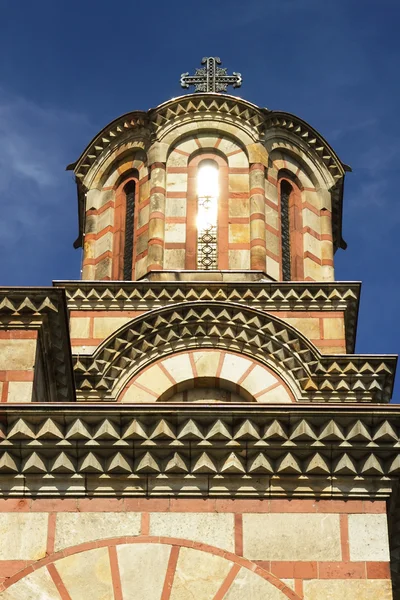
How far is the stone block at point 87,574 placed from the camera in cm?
1258

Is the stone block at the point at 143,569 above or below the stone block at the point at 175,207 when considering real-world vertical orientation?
below

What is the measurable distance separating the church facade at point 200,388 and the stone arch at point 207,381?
30 mm

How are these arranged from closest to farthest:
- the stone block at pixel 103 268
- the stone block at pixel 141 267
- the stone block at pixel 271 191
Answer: the stone block at pixel 141 267 → the stone block at pixel 103 268 → the stone block at pixel 271 191

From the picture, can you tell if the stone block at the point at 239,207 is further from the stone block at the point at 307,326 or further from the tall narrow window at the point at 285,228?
the stone block at the point at 307,326

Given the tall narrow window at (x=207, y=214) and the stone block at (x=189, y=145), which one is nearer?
the tall narrow window at (x=207, y=214)

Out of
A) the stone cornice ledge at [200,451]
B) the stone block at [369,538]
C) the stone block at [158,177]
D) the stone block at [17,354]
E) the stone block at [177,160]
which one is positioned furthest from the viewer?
the stone block at [177,160]

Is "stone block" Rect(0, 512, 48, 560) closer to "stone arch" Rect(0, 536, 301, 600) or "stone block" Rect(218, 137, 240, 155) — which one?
"stone arch" Rect(0, 536, 301, 600)

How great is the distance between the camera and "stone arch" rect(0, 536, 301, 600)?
41.3 feet

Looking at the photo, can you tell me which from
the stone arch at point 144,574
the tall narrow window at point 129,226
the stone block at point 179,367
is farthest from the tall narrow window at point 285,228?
the stone arch at point 144,574

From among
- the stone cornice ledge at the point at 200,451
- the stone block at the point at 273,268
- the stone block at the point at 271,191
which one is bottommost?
the stone cornice ledge at the point at 200,451

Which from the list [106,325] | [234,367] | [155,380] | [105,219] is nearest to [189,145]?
[105,219]

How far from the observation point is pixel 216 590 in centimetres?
1264

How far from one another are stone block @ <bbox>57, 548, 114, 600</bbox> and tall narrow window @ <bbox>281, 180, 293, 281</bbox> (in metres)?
13.0

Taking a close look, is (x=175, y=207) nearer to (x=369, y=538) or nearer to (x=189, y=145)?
(x=189, y=145)
